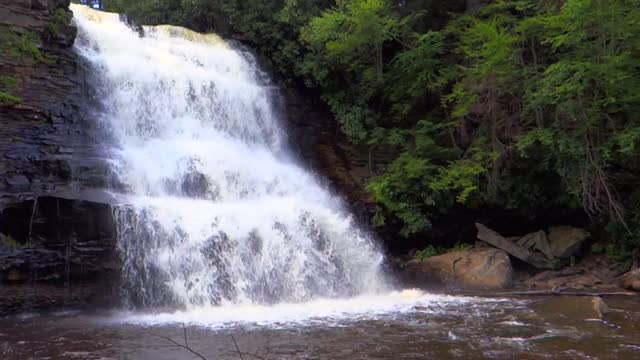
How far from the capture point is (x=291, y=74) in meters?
20.7

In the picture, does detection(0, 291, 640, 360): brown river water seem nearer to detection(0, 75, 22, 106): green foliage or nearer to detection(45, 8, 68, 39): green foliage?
detection(0, 75, 22, 106): green foliage

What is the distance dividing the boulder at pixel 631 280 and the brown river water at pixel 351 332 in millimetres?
733

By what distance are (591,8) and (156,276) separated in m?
11.6

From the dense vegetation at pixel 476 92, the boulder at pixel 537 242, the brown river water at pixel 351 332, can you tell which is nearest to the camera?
the brown river water at pixel 351 332

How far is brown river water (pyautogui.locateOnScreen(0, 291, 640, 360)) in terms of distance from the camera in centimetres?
782

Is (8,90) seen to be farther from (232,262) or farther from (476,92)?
(476,92)

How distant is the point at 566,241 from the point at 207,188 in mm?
9854

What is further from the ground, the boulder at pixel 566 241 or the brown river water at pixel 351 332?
the boulder at pixel 566 241

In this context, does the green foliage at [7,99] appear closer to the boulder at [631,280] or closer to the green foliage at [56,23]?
the green foliage at [56,23]

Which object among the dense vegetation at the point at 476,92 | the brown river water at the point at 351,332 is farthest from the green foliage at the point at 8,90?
the dense vegetation at the point at 476,92

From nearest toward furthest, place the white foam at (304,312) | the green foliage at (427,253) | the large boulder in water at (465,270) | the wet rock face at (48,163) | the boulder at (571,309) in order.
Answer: the boulder at (571,309)
the white foam at (304,312)
the wet rock face at (48,163)
the large boulder in water at (465,270)
the green foliage at (427,253)

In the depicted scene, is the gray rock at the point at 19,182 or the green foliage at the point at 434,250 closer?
the gray rock at the point at 19,182

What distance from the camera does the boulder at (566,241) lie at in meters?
15.0

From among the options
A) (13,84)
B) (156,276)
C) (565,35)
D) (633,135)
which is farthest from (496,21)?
(13,84)
